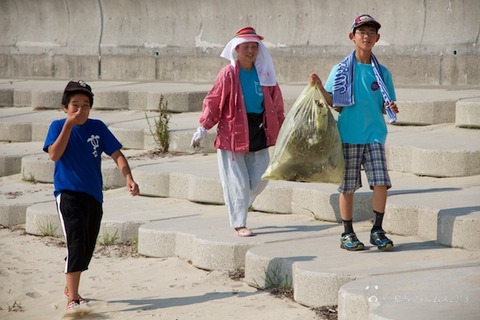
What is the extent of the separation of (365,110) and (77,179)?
1.89 meters

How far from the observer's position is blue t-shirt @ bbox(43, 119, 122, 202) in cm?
701

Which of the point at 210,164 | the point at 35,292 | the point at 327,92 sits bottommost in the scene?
the point at 35,292

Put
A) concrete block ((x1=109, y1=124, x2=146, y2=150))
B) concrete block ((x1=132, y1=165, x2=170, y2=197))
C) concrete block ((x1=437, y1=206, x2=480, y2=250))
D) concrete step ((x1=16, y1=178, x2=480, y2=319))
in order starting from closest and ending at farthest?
concrete step ((x1=16, y1=178, x2=480, y2=319))
concrete block ((x1=437, y1=206, x2=480, y2=250))
concrete block ((x1=132, y1=165, x2=170, y2=197))
concrete block ((x1=109, y1=124, x2=146, y2=150))

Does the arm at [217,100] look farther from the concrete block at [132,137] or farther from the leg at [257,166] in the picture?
the concrete block at [132,137]

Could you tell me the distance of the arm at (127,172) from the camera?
6.98 metres

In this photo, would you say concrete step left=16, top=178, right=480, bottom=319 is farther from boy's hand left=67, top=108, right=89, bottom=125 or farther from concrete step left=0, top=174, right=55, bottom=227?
boy's hand left=67, top=108, right=89, bottom=125

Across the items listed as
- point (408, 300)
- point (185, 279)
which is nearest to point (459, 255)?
point (408, 300)

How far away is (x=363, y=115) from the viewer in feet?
23.7

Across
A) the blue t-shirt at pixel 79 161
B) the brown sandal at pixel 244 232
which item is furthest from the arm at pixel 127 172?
the brown sandal at pixel 244 232

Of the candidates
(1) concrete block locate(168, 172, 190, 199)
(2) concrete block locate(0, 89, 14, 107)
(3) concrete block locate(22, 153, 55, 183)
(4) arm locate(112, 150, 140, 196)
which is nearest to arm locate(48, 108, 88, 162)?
(4) arm locate(112, 150, 140, 196)

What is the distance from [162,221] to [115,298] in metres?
1.41

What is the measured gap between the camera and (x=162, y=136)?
11.1 meters

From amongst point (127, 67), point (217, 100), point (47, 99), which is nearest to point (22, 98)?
point (47, 99)

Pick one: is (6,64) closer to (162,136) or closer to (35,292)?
(162,136)
